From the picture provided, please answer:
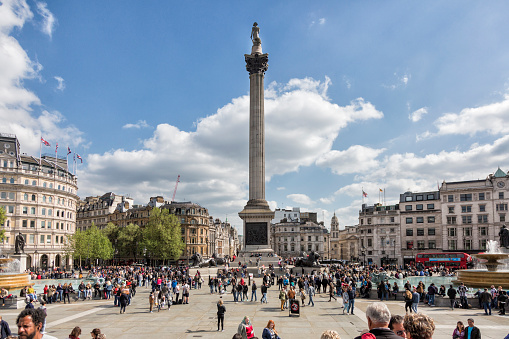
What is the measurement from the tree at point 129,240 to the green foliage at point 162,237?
33.4ft

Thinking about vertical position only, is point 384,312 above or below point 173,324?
above

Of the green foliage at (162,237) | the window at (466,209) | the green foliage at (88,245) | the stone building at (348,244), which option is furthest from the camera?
the stone building at (348,244)

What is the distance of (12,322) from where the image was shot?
71.2 ft

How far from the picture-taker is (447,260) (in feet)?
208

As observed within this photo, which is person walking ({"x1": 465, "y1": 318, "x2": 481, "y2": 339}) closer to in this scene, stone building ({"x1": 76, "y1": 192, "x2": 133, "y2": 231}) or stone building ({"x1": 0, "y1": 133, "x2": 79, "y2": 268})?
stone building ({"x1": 0, "y1": 133, "x2": 79, "y2": 268})

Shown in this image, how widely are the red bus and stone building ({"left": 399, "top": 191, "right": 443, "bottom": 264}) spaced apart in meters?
26.5

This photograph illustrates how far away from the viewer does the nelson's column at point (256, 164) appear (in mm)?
59188

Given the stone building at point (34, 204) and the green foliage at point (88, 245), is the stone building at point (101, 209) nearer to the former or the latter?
the stone building at point (34, 204)

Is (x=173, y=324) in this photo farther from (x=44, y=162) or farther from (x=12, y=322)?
(x=44, y=162)

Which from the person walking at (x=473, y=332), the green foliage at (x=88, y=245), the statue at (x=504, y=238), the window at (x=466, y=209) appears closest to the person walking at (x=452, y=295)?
the person walking at (x=473, y=332)

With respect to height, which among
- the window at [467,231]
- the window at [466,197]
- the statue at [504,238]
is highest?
the window at [466,197]

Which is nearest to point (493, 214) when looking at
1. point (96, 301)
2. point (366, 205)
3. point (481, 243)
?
point (481, 243)

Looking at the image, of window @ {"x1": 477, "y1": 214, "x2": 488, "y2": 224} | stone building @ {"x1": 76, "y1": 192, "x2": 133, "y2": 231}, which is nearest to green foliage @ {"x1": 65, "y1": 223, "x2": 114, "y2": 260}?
stone building @ {"x1": 76, "y1": 192, "x2": 133, "y2": 231}

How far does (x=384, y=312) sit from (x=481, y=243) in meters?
93.1
